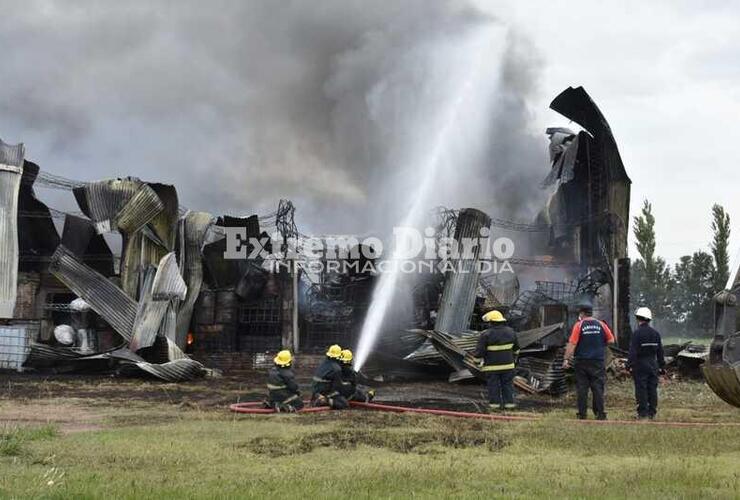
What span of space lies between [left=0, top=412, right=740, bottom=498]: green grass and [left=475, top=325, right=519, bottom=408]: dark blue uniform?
1873 mm

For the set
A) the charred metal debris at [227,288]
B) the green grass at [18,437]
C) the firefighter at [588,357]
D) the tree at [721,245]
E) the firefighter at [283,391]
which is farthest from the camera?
the tree at [721,245]

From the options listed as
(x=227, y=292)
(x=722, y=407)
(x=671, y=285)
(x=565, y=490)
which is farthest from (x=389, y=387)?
(x=671, y=285)

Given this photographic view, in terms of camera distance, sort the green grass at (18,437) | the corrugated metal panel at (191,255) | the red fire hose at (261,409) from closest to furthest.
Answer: the green grass at (18,437)
the red fire hose at (261,409)
the corrugated metal panel at (191,255)

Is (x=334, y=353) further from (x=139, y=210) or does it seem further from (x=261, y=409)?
(x=139, y=210)

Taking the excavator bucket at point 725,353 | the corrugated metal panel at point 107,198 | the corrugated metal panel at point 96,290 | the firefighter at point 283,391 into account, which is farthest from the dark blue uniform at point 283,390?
the corrugated metal panel at point 107,198

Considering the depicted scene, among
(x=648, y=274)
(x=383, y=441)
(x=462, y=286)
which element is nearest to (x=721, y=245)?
(x=648, y=274)

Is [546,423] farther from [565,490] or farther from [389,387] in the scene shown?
[389,387]

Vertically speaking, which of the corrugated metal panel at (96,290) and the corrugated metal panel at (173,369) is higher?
the corrugated metal panel at (96,290)

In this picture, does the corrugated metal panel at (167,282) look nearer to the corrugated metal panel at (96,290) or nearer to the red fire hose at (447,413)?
the corrugated metal panel at (96,290)

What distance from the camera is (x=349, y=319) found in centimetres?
2345

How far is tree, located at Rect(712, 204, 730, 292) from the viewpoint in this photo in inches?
2111

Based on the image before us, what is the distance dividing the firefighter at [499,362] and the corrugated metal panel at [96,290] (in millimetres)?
12072

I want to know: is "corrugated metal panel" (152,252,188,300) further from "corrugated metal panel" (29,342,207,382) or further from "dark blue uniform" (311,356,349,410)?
"dark blue uniform" (311,356,349,410)

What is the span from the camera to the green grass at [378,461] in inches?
217
